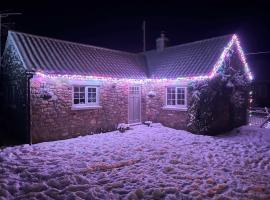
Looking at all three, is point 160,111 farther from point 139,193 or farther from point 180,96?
point 139,193

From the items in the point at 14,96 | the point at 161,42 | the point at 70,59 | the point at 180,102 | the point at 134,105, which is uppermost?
the point at 161,42

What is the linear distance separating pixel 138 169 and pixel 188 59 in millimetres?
9461

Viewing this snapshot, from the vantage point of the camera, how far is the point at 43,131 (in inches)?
421

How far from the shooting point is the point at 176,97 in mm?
14039

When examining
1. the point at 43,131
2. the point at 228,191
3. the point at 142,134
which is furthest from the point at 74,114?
the point at 228,191

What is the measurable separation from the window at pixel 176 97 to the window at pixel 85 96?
444cm

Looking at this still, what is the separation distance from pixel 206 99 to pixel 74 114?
6.74m

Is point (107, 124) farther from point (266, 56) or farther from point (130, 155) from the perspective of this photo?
point (266, 56)

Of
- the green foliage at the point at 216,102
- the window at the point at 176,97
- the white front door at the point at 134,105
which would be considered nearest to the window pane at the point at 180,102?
the window at the point at 176,97

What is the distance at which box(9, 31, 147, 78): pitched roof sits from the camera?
11102 mm

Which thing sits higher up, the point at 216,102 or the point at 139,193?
the point at 216,102

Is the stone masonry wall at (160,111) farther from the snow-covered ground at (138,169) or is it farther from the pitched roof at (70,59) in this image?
the snow-covered ground at (138,169)

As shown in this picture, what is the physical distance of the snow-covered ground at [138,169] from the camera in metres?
5.44

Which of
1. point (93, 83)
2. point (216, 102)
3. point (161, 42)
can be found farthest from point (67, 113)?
point (161, 42)
